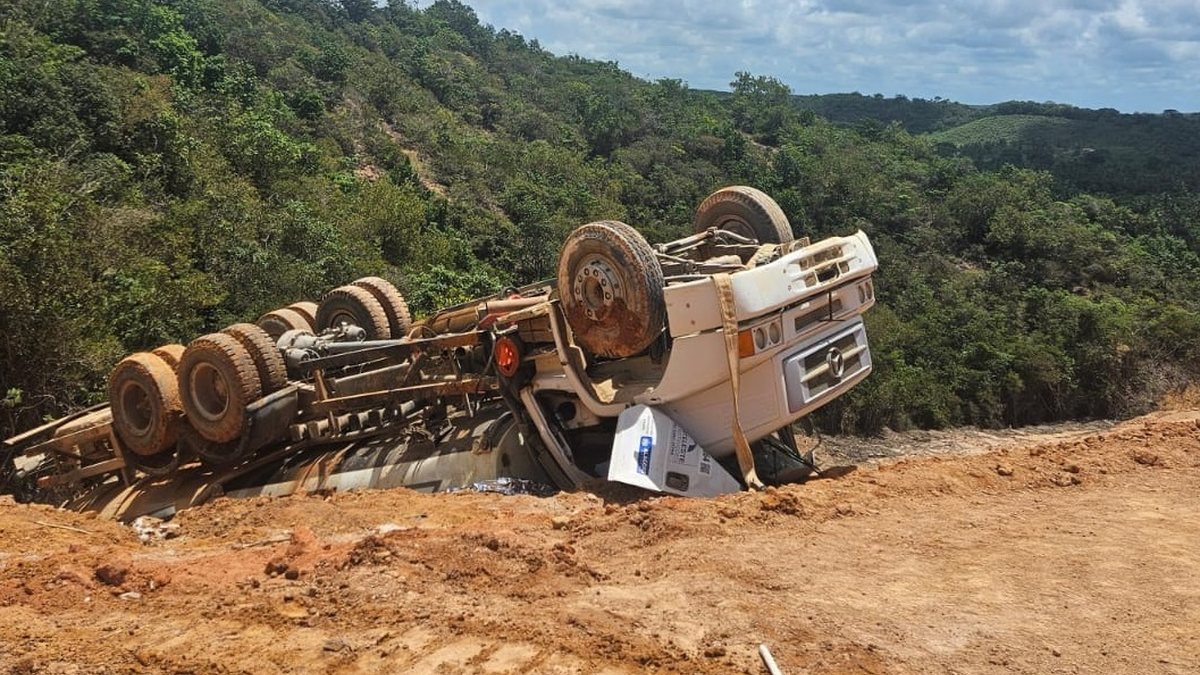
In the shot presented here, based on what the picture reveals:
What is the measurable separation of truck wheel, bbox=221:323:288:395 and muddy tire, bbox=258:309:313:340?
3.87ft

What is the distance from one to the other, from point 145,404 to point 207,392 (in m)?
0.73

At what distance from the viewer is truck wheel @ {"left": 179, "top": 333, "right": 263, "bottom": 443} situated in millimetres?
6637

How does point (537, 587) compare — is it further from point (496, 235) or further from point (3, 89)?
point (496, 235)

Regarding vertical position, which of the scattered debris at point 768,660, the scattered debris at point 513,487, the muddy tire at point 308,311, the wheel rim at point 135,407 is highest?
the muddy tire at point 308,311

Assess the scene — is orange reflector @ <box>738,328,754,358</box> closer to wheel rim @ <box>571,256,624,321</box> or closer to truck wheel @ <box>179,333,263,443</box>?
wheel rim @ <box>571,256,624,321</box>

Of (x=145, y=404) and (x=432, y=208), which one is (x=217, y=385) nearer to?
(x=145, y=404)

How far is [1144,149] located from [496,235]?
214 ft

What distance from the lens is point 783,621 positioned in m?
3.35

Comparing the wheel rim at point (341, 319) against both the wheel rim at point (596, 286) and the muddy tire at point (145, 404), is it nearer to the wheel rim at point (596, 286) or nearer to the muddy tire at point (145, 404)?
the muddy tire at point (145, 404)

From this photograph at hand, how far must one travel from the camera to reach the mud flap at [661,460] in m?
5.34

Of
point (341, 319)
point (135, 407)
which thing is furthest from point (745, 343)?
point (135, 407)

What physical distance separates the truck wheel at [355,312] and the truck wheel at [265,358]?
110 centimetres

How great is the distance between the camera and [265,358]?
684 cm

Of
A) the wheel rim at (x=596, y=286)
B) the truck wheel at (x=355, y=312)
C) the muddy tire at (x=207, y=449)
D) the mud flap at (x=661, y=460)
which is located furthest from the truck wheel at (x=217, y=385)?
the mud flap at (x=661, y=460)
